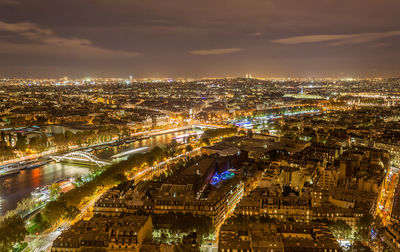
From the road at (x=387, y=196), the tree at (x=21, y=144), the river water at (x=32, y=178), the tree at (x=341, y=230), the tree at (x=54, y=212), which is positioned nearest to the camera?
the tree at (x=341, y=230)

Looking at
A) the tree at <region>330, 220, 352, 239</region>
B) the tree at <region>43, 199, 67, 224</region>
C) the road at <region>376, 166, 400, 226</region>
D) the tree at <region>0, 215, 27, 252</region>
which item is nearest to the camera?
the tree at <region>0, 215, 27, 252</region>

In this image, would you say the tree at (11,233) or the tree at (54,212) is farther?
the tree at (54,212)

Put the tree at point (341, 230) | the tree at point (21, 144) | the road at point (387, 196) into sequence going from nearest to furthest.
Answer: the tree at point (341, 230)
the road at point (387, 196)
the tree at point (21, 144)

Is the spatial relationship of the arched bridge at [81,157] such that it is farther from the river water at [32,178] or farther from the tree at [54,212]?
the tree at [54,212]

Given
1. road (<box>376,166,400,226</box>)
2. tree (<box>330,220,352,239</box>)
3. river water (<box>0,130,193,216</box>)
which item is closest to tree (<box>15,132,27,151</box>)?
river water (<box>0,130,193,216</box>)

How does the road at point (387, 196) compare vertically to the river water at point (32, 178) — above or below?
above

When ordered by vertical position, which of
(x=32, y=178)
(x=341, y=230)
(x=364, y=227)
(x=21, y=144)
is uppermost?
(x=21, y=144)

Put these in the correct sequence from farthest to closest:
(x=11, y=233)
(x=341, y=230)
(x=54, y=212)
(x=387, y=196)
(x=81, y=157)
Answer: (x=81, y=157) < (x=387, y=196) < (x=54, y=212) < (x=341, y=230) < (x=11, y=233)

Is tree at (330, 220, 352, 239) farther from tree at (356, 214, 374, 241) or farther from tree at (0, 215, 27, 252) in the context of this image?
tree at (0, 215, 27, 252)

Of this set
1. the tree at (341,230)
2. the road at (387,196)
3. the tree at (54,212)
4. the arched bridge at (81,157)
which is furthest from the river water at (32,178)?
the road at (387,196)

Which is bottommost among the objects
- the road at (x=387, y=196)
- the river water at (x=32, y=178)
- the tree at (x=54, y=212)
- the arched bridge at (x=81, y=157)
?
the river water at (x=32, y=178)

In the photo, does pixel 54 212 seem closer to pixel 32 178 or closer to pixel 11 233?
pixel 11 233

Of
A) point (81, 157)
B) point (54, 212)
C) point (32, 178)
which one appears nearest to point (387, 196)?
point (54, 212)
